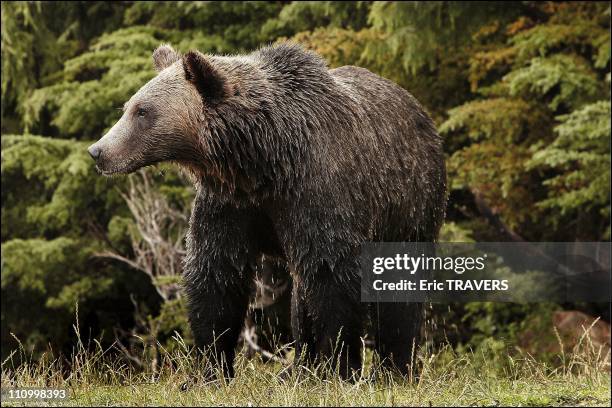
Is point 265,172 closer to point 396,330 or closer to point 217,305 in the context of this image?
point 217,305

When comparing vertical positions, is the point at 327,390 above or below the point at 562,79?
below

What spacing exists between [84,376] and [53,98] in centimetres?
1091

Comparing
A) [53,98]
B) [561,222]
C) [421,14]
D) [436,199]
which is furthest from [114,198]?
[436,199]

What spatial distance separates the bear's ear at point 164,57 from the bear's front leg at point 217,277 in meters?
0.78

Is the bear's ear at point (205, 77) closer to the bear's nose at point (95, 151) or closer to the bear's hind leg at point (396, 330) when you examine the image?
the bear's nose at point (95, 151)

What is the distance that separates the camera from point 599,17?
1280 cm

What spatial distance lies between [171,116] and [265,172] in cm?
58

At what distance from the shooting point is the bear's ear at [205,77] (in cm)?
497

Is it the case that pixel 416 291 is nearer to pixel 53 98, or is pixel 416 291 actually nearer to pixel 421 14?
pixel 421 14

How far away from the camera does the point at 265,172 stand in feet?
16.9

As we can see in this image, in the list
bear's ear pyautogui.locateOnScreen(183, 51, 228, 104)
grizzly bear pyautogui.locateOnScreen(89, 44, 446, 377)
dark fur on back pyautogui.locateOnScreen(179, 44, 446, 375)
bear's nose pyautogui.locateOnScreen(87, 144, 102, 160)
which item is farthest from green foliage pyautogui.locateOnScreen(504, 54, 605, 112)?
bear's nose pyautogui.locateOnScreen(87, 144, 102, 160)

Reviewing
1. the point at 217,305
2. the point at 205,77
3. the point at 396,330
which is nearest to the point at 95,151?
the point at 205,77

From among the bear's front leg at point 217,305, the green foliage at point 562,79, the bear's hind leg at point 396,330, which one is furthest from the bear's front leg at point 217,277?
the green foliage at point 562,79

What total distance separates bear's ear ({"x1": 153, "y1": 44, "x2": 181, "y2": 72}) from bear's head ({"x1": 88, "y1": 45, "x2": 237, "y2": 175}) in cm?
30
